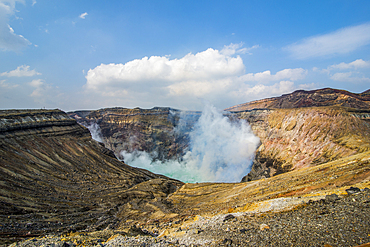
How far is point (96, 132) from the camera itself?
115 meters

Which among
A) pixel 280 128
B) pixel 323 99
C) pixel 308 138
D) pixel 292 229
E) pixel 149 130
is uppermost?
pixel 323 99

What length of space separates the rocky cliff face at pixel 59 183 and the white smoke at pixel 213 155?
34.0m

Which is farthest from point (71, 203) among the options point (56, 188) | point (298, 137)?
point (298, 137)

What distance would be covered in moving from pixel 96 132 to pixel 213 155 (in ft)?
247

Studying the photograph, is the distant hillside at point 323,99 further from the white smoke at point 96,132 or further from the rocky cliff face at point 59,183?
the white smoke at point 96,132

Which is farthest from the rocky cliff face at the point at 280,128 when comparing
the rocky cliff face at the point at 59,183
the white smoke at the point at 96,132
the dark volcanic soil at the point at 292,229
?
the rocky cliff face at the point at 59,183

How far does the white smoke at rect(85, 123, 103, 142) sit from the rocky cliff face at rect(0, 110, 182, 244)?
50.8m

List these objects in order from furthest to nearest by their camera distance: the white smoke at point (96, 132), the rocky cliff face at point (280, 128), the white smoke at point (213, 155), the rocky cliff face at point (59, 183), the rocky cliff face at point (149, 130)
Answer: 1. the white smoke at point (96, 132)
2. the rocky cliff face at point (149, 130)
3. the white smoke at point (213, 155)
4. the rocky cliff face at point (280, 128)
5. the rocky cliff face at point (59, 183)

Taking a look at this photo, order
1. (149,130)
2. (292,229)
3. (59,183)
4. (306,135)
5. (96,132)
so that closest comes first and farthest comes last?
(292,229) < (59,183) < (306,135) < (149,130) < (96,132)

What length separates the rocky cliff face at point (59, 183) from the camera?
26453 mm

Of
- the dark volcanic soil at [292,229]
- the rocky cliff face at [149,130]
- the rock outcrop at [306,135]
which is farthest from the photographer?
the rocky cliff face at [149,130]

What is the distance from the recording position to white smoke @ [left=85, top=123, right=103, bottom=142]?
372 ft

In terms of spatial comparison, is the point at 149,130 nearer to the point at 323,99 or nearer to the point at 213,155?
the point at 213,155

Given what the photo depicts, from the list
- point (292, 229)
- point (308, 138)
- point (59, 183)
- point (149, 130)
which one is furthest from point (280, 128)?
point (59, 183)
